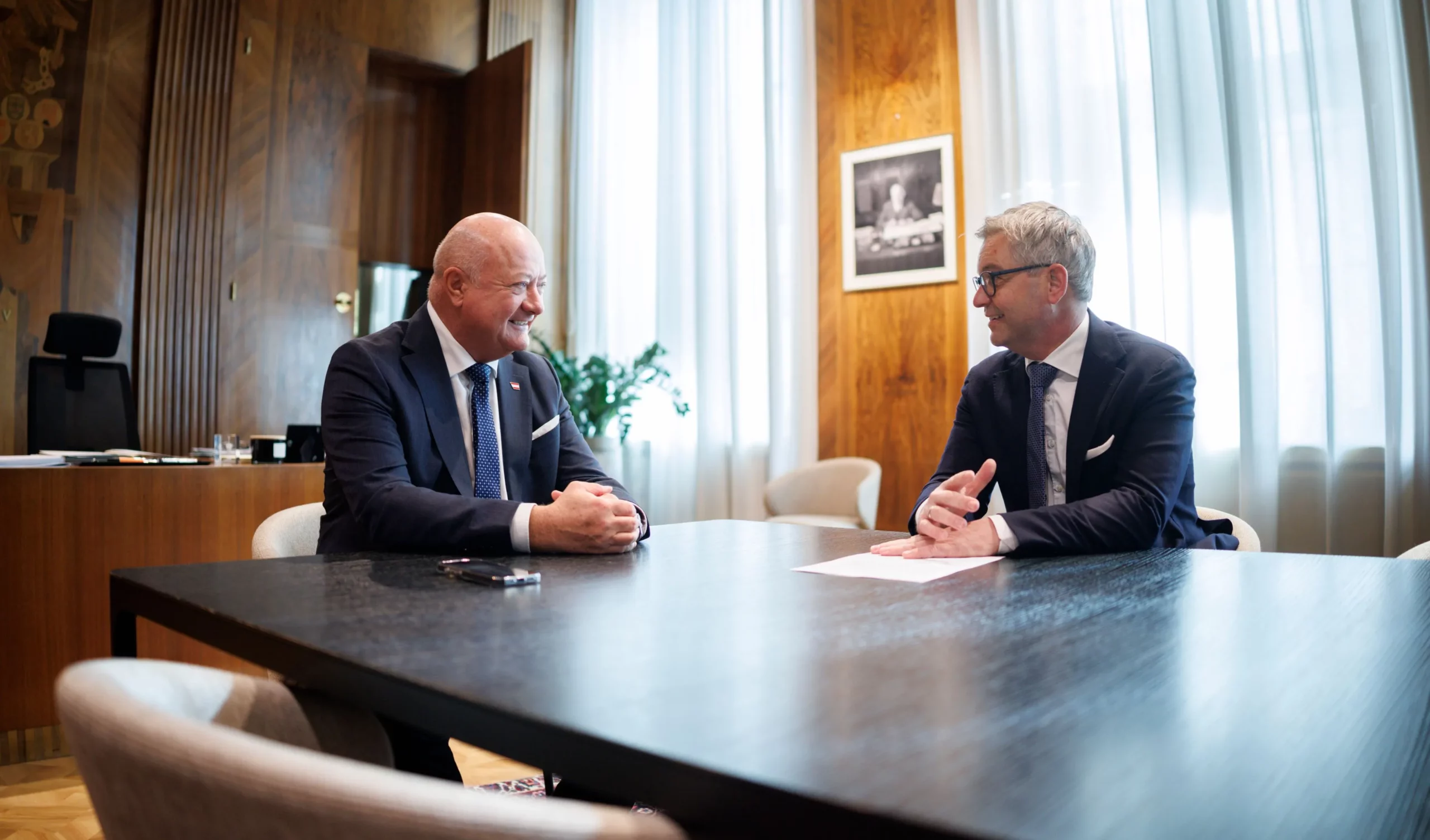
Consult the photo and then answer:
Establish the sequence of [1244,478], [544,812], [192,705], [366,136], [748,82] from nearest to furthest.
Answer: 1. [544,812]
2. [192,705]
3. [1244,478]
4. [748,82]
5. [366,136]

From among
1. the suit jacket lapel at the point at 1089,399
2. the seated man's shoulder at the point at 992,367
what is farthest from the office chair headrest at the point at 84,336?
the suit jacket lapel at the point at 1089,399

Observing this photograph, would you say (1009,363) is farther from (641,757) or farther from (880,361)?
(880,361)

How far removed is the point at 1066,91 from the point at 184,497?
387cm

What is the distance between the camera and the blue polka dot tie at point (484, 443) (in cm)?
189

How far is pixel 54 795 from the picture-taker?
8.22ft

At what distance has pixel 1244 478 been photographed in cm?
351

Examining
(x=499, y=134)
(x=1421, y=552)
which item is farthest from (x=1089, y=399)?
(x=499, y=134)

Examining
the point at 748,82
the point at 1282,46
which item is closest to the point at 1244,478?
the point at 1282,46

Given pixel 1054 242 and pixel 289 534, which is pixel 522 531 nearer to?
pixel 289 534

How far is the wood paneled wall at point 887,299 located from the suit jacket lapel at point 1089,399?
2.42 meters

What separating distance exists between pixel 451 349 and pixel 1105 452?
1.41m

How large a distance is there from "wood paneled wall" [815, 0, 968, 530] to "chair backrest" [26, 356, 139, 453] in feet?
11.3

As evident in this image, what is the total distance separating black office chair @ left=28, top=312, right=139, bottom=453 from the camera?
414 cm

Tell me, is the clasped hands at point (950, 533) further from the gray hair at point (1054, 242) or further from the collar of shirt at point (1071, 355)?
the gray hair at point (1054, 242)
